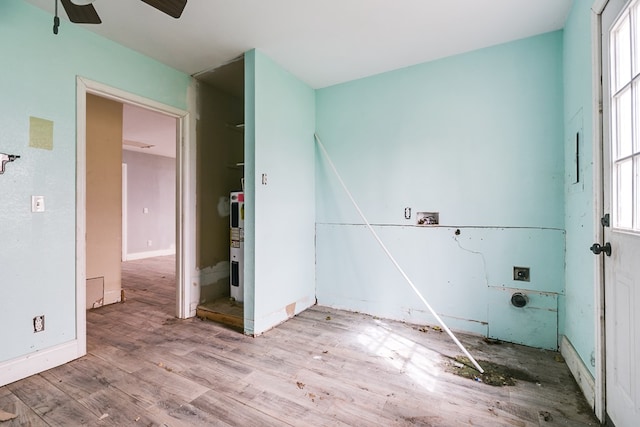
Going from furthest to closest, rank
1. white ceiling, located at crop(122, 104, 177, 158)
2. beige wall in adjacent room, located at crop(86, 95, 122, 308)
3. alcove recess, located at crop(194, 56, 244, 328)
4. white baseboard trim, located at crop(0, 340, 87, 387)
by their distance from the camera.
→ white ceiling, located at crop(122, 104, 177, 158) < beige wall in adjacent room, located at crop(86, 95, 122, 308) < alcove recess, located at crop(194, 56, 244, 328) < white baseboard trim, located at crop(0, 340, 87, 387)

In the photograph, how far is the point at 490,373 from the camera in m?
1.91

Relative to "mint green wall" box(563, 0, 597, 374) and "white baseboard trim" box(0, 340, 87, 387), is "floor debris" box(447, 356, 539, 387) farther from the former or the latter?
"white baseboard trim" box(0, 340, 87, 387)

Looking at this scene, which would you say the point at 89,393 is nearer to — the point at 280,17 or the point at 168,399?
the point at 168,399

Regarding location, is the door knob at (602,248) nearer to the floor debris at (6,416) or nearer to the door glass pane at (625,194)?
the door glass pane at (625,194)

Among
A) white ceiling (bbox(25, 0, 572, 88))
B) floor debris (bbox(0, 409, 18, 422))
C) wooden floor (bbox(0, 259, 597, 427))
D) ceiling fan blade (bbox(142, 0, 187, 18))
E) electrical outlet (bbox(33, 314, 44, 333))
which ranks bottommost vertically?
wooden floor (bbox(0, 259, 597, 427))

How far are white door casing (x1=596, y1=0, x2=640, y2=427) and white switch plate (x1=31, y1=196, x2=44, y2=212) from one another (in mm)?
3417

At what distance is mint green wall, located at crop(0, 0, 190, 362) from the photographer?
1.81 m

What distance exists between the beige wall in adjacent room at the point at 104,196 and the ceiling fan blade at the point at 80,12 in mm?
2191

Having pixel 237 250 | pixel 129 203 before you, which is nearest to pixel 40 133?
pixel 237 250

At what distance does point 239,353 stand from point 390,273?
5.35 ft

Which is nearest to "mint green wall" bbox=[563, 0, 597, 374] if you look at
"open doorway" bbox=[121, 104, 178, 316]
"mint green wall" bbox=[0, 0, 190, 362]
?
"mint green wall" bbox=[0, 0, 190, 362]

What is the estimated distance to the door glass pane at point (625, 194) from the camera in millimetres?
1281

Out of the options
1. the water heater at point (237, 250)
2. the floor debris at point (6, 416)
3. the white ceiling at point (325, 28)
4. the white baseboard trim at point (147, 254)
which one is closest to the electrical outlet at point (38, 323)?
the floor debris at point (6, 416)

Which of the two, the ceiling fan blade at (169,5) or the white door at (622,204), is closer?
the white door at (622,204)
